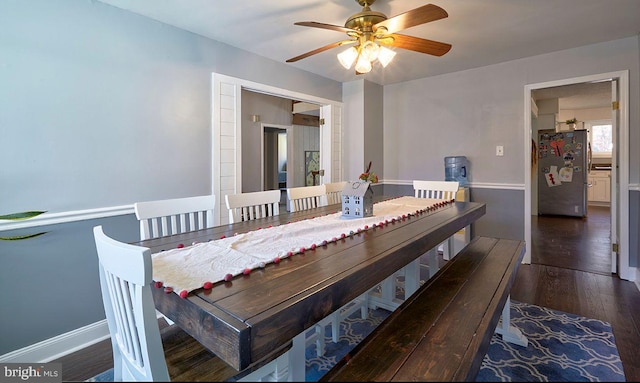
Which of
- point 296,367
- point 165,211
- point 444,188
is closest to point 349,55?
point 165,211

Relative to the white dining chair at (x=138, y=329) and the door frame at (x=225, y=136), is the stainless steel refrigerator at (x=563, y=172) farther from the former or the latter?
the white dining chair at (x=138, y=329)

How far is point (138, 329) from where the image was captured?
856mm

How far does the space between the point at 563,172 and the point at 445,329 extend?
6.69 metres

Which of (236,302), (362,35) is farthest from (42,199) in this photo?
(362,35)

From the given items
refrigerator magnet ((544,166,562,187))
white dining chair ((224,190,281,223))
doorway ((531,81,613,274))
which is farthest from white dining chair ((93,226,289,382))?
refrigerator magnet ((544,166,562,187))

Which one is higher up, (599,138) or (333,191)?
(599,138)

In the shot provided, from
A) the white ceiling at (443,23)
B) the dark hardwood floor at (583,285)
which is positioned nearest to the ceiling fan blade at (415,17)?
the white ceiling at (443,23)

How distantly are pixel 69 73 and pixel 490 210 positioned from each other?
420 cm

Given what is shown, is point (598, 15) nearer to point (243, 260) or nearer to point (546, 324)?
point (546, 324)

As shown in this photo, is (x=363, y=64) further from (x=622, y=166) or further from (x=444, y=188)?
(x=622, y=166)

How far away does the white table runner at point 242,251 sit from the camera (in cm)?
105

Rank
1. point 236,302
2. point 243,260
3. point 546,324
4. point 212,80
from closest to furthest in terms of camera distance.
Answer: point 236,302 < point 243,260 < point 546,324 < point 212,80

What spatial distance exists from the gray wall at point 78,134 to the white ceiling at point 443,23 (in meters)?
0.29

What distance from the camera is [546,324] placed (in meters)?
2.19
